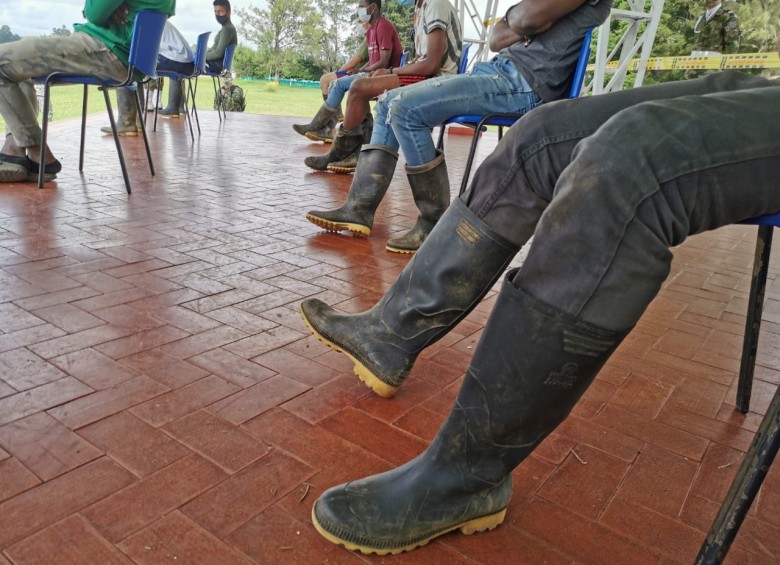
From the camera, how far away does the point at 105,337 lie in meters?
1.73

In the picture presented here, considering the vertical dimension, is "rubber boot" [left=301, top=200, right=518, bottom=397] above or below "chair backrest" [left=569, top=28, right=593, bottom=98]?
below

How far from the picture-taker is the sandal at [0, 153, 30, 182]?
362 cm

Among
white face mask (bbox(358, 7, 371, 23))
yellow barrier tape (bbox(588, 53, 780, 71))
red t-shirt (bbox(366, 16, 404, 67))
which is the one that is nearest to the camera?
red t-shirt (bbox(366, 16, 404, 67))

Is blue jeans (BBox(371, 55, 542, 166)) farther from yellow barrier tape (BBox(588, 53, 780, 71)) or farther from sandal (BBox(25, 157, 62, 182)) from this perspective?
yellow barrier tape (BBox(588, 53, 780, 71))

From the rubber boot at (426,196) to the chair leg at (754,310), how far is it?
1415mm

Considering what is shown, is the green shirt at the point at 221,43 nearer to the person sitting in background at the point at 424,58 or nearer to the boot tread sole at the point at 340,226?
the person sitting in background at the point at 424,58

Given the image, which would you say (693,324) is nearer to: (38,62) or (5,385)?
(5,385)

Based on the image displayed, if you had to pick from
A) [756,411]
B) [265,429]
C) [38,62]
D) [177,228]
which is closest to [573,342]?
[265,429]

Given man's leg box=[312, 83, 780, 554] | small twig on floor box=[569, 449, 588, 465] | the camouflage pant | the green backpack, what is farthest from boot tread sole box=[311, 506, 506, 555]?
the green backpack

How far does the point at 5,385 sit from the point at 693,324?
84.3 inches

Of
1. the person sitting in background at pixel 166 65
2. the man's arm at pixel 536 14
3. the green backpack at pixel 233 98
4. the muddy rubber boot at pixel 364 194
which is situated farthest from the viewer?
the green backpack at pixel 233 98

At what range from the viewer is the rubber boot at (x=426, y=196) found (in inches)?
106


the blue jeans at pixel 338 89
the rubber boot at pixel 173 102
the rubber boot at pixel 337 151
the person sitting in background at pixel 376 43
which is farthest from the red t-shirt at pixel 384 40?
the rubber boot at pixel 173 102

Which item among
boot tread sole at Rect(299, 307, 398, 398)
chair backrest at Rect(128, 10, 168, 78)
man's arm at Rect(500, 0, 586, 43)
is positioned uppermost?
man's arm at Rect(500, 0, 586, 43)
